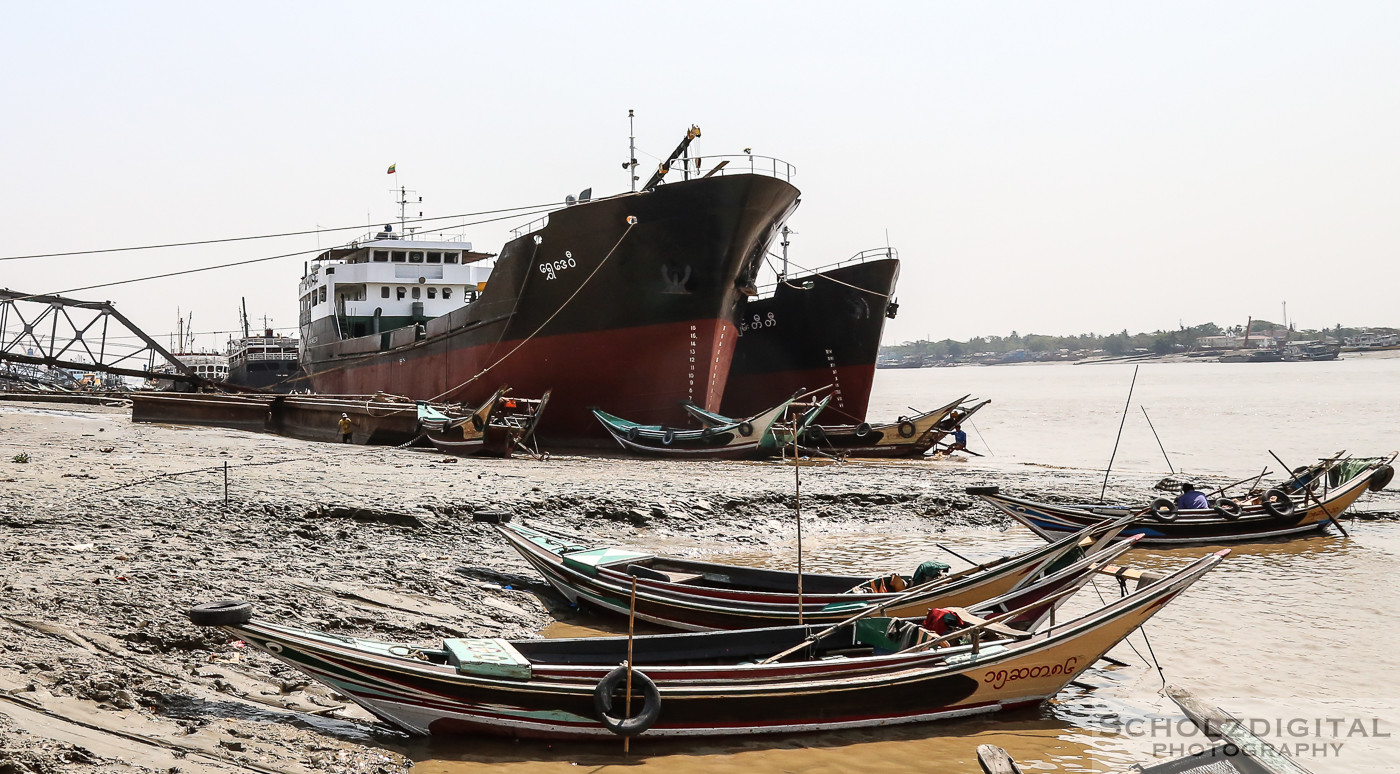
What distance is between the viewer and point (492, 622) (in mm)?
7438

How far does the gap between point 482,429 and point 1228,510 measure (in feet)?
37.7

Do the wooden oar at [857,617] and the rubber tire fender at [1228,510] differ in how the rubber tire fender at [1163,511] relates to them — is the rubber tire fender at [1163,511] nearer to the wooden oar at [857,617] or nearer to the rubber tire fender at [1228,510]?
the rubber tire fender at [1228,510]

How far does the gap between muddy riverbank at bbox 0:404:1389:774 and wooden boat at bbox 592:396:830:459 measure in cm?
271

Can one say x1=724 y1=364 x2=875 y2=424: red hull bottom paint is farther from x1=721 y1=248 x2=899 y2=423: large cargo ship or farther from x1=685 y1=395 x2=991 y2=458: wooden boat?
x1=685 y1=395 x2=991 y2=458: wooden boat

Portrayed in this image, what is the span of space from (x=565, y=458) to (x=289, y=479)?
7624 mm

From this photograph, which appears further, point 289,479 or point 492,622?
point 289,479

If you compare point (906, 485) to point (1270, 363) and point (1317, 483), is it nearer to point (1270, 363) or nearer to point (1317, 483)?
point (1317, 483)

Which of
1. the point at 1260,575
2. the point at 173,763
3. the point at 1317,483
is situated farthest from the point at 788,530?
the point at 173,763

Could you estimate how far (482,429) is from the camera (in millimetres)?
16578

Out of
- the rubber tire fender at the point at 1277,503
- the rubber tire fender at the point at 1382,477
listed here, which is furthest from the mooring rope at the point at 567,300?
the rubber tire fender at the point at 1382,477

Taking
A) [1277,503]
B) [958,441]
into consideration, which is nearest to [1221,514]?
[1277,503]

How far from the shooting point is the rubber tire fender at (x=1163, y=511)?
12.1 meters

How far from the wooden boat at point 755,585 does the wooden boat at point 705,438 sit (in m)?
10.9

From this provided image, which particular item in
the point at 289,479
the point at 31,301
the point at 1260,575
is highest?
the point at 31,301
